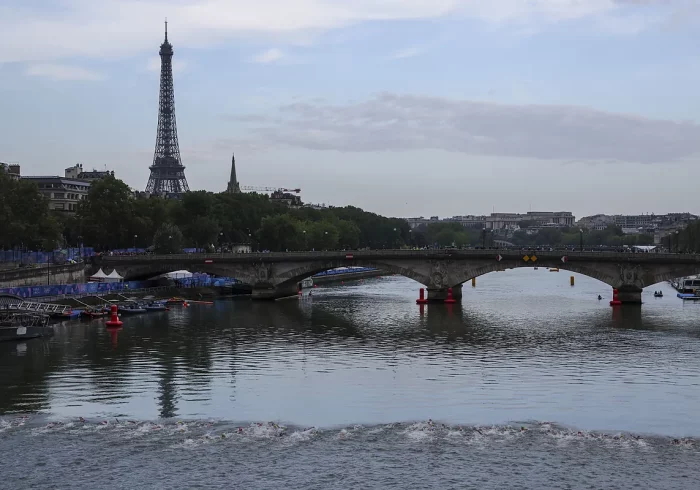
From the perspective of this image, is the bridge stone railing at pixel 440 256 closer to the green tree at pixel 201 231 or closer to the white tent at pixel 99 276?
the white tent at pixel 99 276

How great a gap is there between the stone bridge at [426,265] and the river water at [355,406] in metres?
13.7

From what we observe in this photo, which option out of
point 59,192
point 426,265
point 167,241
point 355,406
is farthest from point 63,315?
point 59,192

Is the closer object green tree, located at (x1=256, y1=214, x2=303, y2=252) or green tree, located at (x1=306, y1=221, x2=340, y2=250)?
green tree, located at (x1=256, y1=214, x2=303, y2=252)

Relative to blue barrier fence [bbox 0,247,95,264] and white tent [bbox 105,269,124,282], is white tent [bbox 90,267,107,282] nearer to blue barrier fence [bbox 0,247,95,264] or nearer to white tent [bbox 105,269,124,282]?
white tent [bbox 105,269,124,282]

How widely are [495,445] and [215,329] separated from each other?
42.5 meters

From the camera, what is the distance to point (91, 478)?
32.5 m

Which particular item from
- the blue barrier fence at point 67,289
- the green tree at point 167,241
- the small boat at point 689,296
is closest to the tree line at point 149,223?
the green tree at point 167,241

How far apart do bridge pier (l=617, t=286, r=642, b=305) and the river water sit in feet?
47.1

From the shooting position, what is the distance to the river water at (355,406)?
109ft

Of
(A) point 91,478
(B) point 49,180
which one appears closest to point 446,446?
(A) point 91,478

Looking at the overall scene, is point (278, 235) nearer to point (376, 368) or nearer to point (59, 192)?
point (59, 192)

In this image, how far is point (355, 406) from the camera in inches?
1703

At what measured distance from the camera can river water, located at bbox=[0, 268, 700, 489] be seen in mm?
33125

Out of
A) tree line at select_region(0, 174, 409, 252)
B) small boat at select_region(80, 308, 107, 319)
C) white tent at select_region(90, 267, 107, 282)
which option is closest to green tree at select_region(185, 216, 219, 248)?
tree line at select_region(0, 174, 409, 252)
